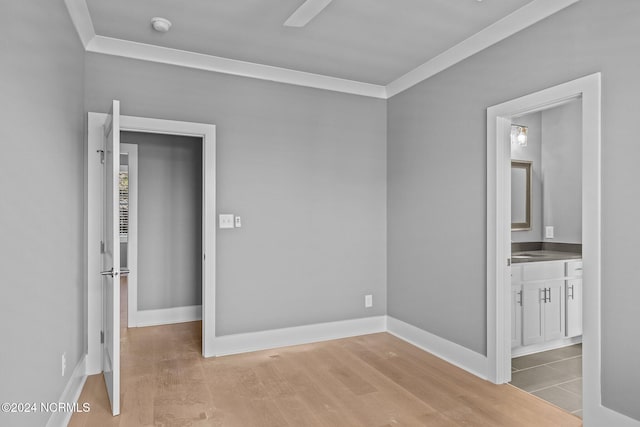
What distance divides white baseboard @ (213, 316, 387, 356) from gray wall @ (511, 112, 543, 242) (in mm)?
2004

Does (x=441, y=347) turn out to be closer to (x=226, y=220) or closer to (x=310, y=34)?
(x=226, y=220)

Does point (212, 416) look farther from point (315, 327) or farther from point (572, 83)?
point (572, 83)

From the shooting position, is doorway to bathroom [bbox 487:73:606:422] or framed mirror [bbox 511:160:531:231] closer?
doorway to bathroom [bbox 487:73:606:422]

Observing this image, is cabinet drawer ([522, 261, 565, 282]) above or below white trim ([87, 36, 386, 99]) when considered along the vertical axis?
below

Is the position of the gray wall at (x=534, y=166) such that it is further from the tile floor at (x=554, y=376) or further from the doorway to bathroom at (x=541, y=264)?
the tile floor at (x=554, y=376)

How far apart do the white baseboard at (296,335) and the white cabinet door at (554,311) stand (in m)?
1.57

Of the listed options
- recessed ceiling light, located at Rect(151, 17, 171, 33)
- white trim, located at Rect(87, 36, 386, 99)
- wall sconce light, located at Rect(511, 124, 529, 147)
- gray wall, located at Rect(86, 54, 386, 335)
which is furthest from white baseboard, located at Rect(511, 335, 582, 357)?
recessed ceiling light, located at Rect(151, 17, 171, 33)

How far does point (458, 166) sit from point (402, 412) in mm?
2015

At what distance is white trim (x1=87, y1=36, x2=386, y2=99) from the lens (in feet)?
10.5

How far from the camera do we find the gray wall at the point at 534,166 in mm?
4473

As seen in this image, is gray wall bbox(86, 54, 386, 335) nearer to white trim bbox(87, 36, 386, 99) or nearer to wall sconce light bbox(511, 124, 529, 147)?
white trim bbox(87, 36, 386, 99)

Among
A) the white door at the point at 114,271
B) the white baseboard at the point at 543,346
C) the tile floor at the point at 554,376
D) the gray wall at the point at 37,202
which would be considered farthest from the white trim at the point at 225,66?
the tile floor at the point at 554,376

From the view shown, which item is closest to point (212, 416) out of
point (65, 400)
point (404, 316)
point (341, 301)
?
point (65, 400)

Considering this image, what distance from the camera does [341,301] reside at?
4117 millimetres
